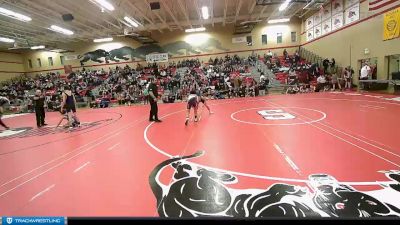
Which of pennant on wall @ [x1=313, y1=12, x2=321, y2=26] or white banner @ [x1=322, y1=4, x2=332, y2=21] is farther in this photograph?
pennant on wall @ [x1=313, y1=12, x2=321, y2=26]

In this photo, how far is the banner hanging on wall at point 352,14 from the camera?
51.5ft

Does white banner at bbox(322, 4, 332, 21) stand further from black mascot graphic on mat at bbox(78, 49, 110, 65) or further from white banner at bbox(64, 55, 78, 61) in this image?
white banner at bbox(64, 55, 78, 61)

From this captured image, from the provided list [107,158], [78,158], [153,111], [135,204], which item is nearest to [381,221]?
[135,204]

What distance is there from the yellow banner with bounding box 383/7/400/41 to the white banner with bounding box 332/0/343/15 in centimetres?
494

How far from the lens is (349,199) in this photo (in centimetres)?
305

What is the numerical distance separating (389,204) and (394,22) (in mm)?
12809

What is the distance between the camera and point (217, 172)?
4125 mm

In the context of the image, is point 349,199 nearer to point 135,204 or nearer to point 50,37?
point 135,204

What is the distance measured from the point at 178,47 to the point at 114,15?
983 cm

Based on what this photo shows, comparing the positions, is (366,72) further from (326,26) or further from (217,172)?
(217,172)

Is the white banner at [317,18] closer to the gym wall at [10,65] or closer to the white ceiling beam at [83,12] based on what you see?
the white ceiling beam at [83,12]

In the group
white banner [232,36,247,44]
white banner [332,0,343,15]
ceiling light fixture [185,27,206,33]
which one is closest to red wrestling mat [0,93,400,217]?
white banner [332,0,343,15]

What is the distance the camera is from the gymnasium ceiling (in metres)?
16.0

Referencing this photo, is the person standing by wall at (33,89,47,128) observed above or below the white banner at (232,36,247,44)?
below
